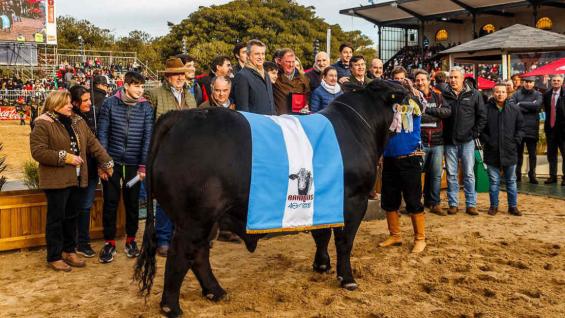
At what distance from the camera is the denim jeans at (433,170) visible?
7.56m

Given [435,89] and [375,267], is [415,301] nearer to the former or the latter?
[375,267]

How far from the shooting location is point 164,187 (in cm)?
385

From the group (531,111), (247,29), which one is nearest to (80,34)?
(247,29)

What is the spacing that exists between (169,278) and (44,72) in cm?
3576

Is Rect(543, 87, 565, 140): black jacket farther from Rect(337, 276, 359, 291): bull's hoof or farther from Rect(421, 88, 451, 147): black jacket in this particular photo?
Rect(337, 276, 359, 291): bull's hoof

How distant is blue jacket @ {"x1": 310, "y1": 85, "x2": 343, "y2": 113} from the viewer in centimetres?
631

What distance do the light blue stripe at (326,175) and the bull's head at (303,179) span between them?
0.06 m

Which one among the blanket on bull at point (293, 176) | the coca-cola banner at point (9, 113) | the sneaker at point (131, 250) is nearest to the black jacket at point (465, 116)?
the blanket on bull at point (293, 176)

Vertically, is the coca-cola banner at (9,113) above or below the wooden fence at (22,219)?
above

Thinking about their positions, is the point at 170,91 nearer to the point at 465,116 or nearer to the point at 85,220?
the point at 85,220

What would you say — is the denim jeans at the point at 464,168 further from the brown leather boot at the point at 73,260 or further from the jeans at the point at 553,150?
the brown leather boot at the point at 73,260

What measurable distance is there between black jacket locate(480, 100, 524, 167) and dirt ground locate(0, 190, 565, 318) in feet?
4.91

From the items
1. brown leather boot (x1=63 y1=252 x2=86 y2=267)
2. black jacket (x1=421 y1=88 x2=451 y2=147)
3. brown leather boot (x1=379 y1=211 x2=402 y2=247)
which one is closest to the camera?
brown leather boot (x1=63 y1=252 x2=86 y2=267)

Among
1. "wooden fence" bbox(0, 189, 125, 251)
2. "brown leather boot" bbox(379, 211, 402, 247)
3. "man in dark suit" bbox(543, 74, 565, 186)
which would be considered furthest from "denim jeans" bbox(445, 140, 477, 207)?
"wooden fence" bbox(0, 189, 125, 251)
